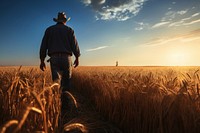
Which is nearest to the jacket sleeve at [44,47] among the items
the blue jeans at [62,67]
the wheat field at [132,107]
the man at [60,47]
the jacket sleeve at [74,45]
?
the man at [60,47]

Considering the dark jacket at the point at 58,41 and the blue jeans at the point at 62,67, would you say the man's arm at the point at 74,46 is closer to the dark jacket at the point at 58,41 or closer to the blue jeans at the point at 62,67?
the dark jacket at the point at 58,41

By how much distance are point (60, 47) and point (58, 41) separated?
137mm

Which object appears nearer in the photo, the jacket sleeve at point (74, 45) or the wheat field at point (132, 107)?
the wheat field at point (132, 107)

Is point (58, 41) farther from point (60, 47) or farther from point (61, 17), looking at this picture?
point (61, 17)

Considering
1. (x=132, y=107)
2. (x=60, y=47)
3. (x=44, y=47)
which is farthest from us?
(x=44, y=47)

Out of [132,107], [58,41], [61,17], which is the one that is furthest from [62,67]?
[132,107]

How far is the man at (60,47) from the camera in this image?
4.14m

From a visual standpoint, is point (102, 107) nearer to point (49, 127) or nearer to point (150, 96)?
point (150, 96)

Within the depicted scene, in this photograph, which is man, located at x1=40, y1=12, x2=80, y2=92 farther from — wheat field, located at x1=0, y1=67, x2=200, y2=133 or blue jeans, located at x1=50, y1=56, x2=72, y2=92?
wheat field, located at x1=0, y1=67, x2=200, y2=133

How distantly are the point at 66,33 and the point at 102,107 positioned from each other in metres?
1.79

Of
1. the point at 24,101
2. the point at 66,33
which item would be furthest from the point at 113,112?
the point at 66,33

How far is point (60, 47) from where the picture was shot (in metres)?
4.16

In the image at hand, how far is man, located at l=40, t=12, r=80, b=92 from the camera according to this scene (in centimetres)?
414

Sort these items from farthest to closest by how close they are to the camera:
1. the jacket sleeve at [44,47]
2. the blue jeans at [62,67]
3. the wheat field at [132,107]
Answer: the jacket sleeve at [44,47], the blue jeans at [62,67], the wheat field at [132,107]
